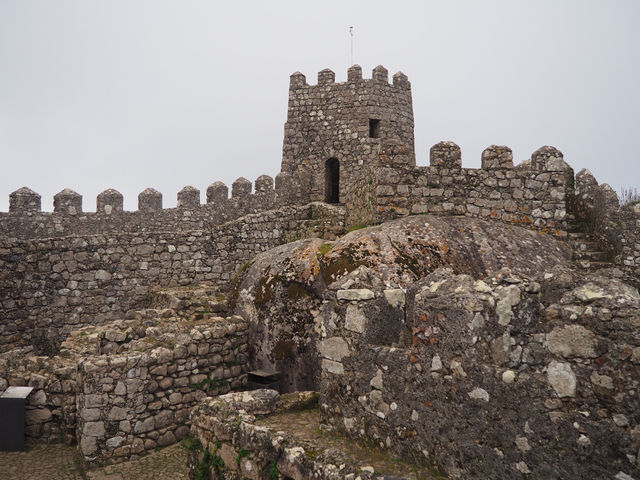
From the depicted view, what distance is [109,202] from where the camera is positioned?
1758 cm

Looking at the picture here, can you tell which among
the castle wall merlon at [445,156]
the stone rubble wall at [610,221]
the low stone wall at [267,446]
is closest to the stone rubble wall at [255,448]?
the low stone wall at [267,446]

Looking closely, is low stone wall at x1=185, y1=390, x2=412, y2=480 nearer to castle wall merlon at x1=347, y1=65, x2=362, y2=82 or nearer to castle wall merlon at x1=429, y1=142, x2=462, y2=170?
castle wall merlon at x1=429, y1=142, x2=462, y2=170

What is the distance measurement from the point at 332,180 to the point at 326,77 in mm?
4018

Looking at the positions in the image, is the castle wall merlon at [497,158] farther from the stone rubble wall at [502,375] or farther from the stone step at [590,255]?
the stone rubble wall at [502,375]

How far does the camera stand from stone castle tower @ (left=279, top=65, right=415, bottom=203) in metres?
18.0

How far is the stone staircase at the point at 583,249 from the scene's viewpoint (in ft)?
24.4

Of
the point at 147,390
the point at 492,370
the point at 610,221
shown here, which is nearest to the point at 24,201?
the point at 147,390

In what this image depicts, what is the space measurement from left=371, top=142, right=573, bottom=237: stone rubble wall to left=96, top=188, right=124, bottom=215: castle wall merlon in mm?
13105

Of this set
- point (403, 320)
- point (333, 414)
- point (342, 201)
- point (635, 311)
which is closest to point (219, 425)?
point (333, 414)

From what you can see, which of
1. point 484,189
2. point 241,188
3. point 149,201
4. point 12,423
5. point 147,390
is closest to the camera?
point 147,390

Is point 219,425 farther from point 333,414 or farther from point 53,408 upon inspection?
point 53,408

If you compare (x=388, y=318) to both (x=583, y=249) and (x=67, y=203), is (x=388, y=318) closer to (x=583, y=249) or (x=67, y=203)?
(x=583, y=249)

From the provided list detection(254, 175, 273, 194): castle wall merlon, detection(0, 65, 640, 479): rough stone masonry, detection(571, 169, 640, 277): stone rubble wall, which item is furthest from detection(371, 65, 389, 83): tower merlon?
detection(571, 169, 640, 277): stone rubble wall

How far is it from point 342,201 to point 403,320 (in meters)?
13.8
